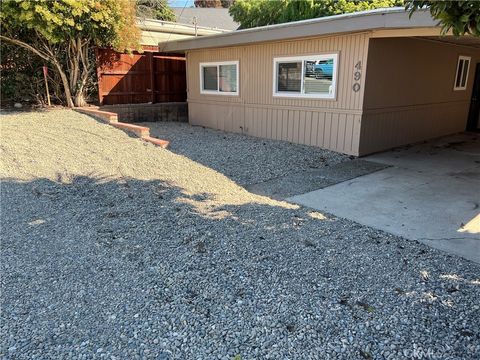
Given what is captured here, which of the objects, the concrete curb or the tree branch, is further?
the tree branch

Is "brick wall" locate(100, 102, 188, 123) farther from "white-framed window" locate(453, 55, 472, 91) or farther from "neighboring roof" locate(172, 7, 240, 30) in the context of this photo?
"neighboring roof" locate(172, 7, 240, 30)

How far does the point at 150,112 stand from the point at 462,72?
30.5 feet

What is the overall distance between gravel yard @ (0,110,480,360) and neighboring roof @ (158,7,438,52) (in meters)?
3.22

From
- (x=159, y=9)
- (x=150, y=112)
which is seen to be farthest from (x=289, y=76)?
(x=159, y=9)

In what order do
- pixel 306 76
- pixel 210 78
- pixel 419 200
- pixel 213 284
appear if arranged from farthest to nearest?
pixel 210 78, pixel 306 76, pixel 419 200, pixel 213 284

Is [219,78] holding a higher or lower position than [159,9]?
lower

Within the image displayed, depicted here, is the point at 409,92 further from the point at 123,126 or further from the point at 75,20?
the point at 75,20

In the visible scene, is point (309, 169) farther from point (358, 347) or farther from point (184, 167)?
point (358, 347)

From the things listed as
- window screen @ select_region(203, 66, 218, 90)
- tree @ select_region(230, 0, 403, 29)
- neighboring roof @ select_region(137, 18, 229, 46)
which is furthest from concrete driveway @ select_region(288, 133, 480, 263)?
tree @ select_region(230, 0, 403, 29)

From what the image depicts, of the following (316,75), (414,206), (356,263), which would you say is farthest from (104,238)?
(316,75)

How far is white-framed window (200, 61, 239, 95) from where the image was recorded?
10.4 m

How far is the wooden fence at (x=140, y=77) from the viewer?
458 inches

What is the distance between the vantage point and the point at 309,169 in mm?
7121

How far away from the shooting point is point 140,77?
12.4m
